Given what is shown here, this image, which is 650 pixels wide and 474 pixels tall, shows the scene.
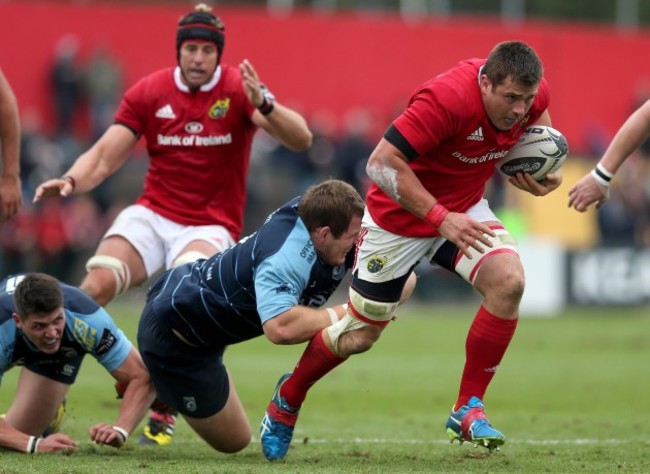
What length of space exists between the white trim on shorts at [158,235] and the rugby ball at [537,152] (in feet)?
8.15

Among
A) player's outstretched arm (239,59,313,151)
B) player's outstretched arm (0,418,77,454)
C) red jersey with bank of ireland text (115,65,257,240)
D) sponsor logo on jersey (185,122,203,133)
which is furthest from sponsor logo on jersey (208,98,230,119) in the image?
player's outstretched arm (0,418,77,454)

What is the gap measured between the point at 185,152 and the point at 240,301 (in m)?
2.37

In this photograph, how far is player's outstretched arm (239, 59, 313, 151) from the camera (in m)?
8.91

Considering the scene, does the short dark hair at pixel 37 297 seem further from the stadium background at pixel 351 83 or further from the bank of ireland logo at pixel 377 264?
the stadium background at pixel 351 83

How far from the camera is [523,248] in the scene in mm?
21219

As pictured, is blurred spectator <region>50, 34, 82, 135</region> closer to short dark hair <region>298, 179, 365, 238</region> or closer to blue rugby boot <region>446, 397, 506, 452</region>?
short dark hair <region>298, 179, 365, 238</region>

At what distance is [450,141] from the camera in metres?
7.57

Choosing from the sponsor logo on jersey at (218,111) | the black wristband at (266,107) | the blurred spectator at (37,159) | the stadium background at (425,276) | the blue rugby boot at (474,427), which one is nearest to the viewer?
the blue rugby boot at (474,427)

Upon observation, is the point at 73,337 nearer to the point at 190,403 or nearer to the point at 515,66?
the point at 190,403

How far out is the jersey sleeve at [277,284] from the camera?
284 inches

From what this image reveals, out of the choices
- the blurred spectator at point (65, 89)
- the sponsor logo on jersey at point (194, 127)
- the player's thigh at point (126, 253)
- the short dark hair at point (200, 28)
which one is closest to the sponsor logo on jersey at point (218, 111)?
the sponsor logo on jersey at point (194, 127)

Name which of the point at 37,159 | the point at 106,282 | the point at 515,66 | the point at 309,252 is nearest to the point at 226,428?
the point at 309,252

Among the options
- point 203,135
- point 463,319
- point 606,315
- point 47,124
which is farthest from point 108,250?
point 47,124

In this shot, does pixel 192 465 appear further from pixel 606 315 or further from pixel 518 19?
pixel 518 19
